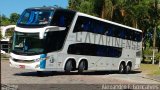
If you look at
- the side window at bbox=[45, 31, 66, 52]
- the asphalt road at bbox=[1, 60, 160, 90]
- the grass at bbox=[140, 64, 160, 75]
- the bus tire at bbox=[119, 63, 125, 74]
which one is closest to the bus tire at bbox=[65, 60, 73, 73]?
the asphalt road at bbox=[1, 60, 160, 90]

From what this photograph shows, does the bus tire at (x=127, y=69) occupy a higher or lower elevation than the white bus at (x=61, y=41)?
lower

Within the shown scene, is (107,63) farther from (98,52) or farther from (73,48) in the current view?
(73,48)

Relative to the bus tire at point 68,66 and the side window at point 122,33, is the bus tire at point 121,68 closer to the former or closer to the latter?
the side window at point 122,33

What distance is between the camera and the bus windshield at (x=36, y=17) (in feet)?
77.0

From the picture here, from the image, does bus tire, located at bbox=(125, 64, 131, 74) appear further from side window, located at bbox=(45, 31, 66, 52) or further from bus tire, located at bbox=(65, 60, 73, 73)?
side window, located at bbox=(45, 31, 66, 52)

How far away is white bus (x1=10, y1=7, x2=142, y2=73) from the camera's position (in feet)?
76.1

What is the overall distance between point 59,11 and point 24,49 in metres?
2.91

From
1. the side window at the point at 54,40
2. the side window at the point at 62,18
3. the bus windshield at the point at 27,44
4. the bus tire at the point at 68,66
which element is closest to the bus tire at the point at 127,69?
the bus tire at the point at 68,66

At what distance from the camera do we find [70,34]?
25078 mm

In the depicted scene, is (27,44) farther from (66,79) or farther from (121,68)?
(121,68)

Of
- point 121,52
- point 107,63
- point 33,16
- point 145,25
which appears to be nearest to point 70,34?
point 33,16

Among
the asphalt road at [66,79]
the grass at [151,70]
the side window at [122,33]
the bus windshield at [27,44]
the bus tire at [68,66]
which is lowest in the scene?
the asphalt road at [66,79]

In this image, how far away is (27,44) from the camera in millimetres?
23438

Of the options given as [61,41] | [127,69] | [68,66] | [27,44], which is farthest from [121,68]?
[27,44]
